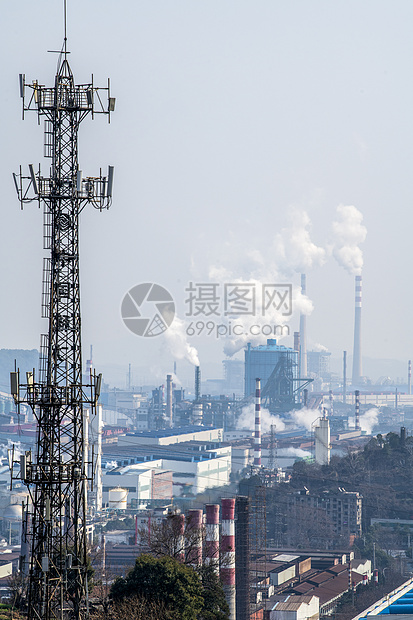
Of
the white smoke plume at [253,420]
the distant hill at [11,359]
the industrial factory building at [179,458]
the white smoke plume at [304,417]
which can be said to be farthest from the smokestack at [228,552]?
the distant hill at [11,359]

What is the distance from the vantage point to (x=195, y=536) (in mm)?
22938

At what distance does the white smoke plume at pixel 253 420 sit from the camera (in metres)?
88.1

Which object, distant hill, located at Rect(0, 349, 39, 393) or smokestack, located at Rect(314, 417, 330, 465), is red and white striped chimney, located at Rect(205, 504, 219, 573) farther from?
distant hill, located at Rect(0, 349, 39, 393)

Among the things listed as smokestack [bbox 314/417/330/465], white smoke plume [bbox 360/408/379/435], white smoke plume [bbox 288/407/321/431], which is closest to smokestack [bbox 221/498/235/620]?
smokestack [bbox 314/417/330/465]

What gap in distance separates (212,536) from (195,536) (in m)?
1.55

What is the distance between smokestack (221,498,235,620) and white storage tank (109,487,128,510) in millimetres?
25533

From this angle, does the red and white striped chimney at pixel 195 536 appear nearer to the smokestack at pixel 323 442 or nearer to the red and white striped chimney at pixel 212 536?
the red and white striped chimney at pixel 212 536

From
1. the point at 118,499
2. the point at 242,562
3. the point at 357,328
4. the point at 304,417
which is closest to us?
the point at 242,562

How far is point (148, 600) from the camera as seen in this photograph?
15219 millimetres

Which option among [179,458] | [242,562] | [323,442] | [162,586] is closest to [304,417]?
[179,458]

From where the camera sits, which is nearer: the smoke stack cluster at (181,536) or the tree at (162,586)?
the tree at (162,586)

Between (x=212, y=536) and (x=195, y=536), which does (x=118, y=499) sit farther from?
(x=195, y=536)

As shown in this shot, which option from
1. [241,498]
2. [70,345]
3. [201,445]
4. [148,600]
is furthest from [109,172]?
[201,445]

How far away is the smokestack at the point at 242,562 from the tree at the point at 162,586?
987cm
